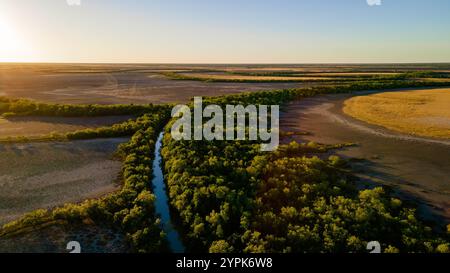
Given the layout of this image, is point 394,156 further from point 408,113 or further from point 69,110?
point 69,110

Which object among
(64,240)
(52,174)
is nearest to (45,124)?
(52,174)

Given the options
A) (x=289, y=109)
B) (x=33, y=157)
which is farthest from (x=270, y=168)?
(x=289, y=109)

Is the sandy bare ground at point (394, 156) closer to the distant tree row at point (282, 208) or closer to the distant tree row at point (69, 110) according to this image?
the distant tree row at point (282, 208)

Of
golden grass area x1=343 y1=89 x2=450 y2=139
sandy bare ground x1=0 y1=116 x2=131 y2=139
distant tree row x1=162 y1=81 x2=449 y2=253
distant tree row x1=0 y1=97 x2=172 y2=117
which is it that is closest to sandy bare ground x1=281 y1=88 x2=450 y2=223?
distant tree row x1=162 y1=81 x2=449 y2=253

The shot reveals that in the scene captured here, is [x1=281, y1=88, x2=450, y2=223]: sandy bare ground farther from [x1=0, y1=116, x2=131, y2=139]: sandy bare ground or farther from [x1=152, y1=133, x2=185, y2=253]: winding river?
[x1=0, y1=116, x2=131, y2=139]: sandy bare ground

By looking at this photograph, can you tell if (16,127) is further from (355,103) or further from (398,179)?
(355,103)
